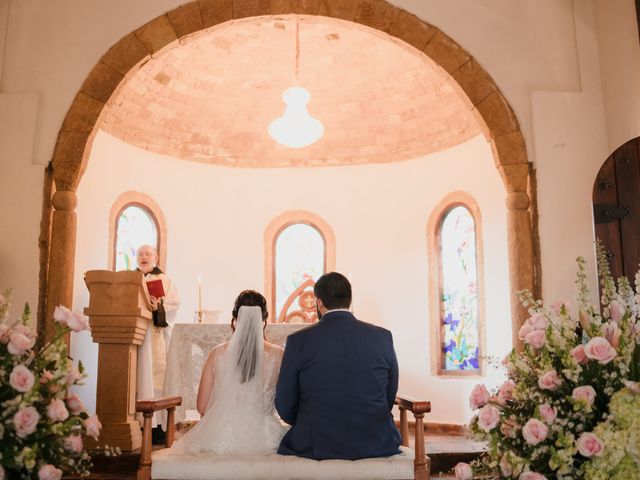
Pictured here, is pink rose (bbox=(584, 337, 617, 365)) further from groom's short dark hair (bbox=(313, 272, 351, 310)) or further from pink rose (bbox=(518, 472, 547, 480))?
groom's short dark hair (bbox=(313, 272, 351, 310))

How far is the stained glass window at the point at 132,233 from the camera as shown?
28.3 ft

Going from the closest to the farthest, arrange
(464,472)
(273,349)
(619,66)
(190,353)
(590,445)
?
(590,445), (464,472), (273,349), (619,66), (190,353)

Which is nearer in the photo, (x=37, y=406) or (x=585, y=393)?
(x=585, y=393)

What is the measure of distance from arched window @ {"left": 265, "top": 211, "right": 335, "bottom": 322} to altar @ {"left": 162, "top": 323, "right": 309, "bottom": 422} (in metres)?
3.80

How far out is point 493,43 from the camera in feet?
19.3

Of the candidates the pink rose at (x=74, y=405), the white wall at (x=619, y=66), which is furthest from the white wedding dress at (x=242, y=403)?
the white wall at (x=619, y=66)

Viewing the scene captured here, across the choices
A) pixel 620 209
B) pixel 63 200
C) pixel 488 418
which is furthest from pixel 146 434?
pixel 620 209

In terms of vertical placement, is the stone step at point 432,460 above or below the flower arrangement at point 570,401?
below

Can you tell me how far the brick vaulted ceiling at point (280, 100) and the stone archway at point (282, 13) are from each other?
2.21 meters

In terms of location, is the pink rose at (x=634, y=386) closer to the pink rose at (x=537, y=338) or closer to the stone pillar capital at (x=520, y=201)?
the pink rose at (x=537, y=338)

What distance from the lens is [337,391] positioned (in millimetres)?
3561

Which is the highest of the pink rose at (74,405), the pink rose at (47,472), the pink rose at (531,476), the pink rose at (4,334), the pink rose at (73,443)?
the pink rose at (4,334)

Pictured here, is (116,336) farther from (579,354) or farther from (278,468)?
(579,354)

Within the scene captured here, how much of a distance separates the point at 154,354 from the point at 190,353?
3.60ft
